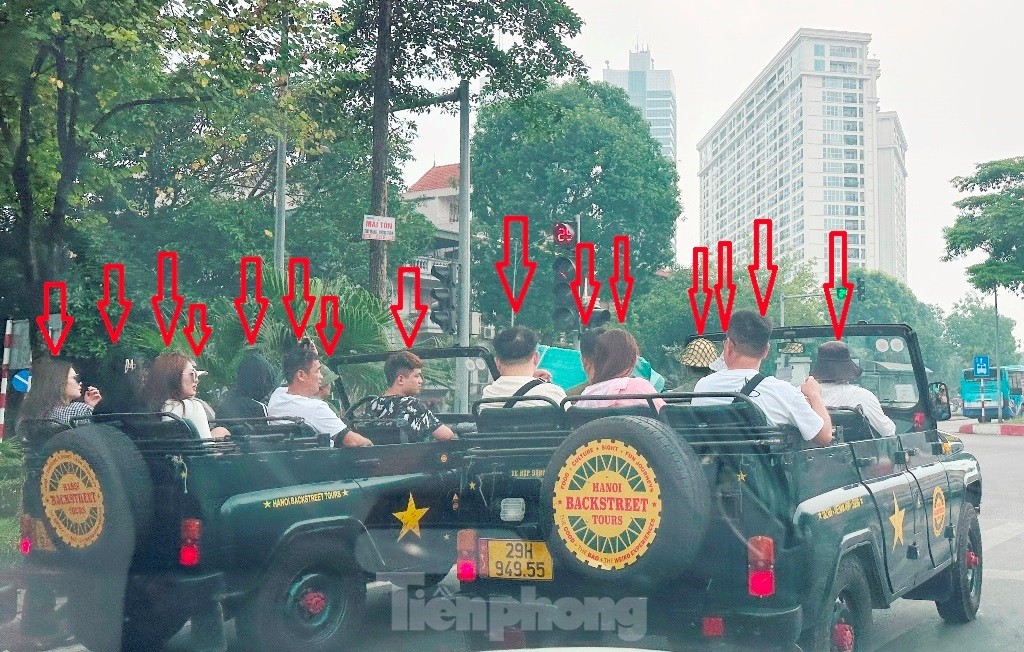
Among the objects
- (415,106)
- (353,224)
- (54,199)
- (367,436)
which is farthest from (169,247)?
(367,436)

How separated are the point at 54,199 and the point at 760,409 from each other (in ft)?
45.0

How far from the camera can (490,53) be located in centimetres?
2073

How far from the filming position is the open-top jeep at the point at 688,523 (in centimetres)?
407

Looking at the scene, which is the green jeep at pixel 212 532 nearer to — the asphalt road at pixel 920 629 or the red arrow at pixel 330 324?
the asphalt road at pixel 920 629

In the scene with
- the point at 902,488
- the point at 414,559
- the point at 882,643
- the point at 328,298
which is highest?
the point at 328,298

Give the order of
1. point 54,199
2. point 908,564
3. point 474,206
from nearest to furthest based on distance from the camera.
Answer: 1. point 908,564
2. point 54,199
3. point 474,206

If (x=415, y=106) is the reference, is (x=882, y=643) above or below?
below

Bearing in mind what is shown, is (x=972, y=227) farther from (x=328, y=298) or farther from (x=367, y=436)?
(x=367, y=436)

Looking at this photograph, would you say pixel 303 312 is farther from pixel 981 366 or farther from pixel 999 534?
pixel 981 366

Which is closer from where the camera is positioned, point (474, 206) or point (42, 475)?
point (42, 475)

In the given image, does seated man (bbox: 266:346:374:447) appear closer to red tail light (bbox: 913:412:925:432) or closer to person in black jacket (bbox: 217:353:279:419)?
person in black jacket (bbox: 217:353:279:419)

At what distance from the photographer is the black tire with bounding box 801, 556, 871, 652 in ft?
14.0

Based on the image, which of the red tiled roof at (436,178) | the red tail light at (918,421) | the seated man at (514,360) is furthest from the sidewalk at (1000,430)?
the red tiled roof at (436,178)

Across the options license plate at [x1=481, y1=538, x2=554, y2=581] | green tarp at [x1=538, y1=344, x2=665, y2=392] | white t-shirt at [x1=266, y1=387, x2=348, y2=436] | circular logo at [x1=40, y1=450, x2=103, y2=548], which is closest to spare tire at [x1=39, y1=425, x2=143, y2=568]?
circular logo at [x1=40, y1=450, x2=103, y2=548]
